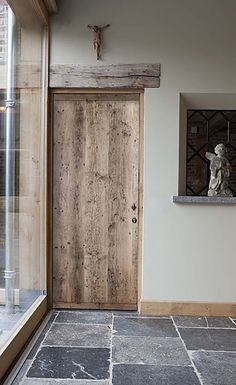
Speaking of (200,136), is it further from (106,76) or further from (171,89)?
(106,76)

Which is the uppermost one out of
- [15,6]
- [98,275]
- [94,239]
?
[15,6]

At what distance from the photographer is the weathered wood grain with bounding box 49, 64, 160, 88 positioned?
3.81 m

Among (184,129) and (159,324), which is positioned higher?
(184,129)

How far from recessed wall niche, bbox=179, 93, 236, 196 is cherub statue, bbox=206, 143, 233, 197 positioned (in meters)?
0.24

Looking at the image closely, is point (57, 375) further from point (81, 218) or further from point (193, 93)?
point (193, 93)

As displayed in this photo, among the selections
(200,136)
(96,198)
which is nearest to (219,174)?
(200,136)

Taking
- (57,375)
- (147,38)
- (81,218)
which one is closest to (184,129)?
(147,38)

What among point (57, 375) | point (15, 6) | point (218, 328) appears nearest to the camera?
point (57, 375)

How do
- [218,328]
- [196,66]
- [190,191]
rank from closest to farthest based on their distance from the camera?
[218,328] < [196,66] < [190,191]

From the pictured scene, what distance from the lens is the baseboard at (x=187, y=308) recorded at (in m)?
3.80

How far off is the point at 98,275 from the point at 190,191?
49.4 inches

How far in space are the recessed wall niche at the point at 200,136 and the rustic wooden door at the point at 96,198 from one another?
19.5 inches

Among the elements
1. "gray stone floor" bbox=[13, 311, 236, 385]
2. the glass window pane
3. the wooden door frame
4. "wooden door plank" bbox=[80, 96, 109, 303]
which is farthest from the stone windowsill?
the glass window pane

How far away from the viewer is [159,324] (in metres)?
3.55
